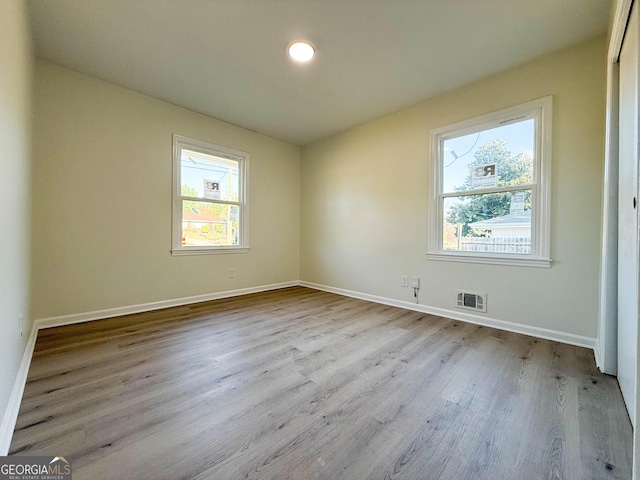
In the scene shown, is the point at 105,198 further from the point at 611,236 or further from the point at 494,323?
the point at 611,236

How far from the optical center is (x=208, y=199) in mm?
3795

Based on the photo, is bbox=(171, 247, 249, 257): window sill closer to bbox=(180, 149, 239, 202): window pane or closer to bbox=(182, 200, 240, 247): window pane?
bbox=(182, 200, 240, 247): window pane

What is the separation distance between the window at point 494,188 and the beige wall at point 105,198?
9.87 ft

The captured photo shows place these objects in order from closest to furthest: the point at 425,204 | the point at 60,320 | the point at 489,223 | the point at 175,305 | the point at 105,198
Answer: the point at 60,320, the point at 489,223, the point at 105,198, the point at 425,204, the point at 175,305

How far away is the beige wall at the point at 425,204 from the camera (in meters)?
2.28

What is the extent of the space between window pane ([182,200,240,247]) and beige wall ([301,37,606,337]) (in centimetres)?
136

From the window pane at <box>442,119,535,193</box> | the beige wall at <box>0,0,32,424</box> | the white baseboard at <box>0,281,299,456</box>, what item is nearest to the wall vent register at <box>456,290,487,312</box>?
the window pane at <box>442,119,535,193</box>

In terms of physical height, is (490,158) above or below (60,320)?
above

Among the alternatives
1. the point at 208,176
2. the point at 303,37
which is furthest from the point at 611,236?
the point at 208,176

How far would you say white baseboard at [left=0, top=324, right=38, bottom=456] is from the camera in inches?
44.9

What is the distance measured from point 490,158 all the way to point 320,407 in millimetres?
2902

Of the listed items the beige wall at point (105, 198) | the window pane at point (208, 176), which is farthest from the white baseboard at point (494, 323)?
the window pane at point (208, 176)

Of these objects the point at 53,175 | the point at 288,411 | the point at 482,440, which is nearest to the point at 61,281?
the point at 53,175

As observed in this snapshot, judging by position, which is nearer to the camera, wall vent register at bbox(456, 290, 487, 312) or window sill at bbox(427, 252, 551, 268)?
window sill at bbox(427, 252, 551, 268)
